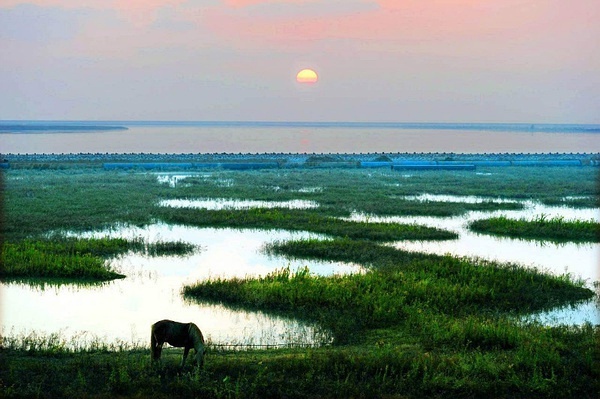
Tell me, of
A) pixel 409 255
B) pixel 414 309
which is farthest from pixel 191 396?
pixel 409 255

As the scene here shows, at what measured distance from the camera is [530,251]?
2050cm

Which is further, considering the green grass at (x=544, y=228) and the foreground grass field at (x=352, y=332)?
the green grass at (x=544, y=228)

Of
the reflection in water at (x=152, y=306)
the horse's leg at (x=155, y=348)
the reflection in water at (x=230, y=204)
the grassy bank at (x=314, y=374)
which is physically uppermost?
the horse's leg at (x=155, y=348)

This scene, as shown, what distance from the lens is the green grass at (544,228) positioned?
22.8 metres

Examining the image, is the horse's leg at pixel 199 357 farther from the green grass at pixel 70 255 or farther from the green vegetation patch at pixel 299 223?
the green vegetation patch at pixel 299 223

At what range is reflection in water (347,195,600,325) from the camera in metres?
13.5

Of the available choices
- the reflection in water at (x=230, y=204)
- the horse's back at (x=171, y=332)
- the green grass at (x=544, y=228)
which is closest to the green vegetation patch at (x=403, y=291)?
the horse's back at (x=171, y=332)

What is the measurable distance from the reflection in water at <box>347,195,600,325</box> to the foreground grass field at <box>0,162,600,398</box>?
68cm

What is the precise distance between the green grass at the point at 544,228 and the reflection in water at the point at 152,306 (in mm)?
8449

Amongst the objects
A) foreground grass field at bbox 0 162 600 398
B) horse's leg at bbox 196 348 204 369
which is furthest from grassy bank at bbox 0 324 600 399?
horse's leg at bbox 196 348 204 369

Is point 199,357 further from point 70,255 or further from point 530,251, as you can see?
point 530,251

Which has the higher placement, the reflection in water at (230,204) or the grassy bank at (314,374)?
the reflection in water at (230,204)

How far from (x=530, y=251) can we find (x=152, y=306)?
465 inches

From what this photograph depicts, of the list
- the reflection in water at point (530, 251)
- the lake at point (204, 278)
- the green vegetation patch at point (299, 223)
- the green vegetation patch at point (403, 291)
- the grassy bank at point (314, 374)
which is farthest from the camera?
the green vegetation patch at point (299, 223)
